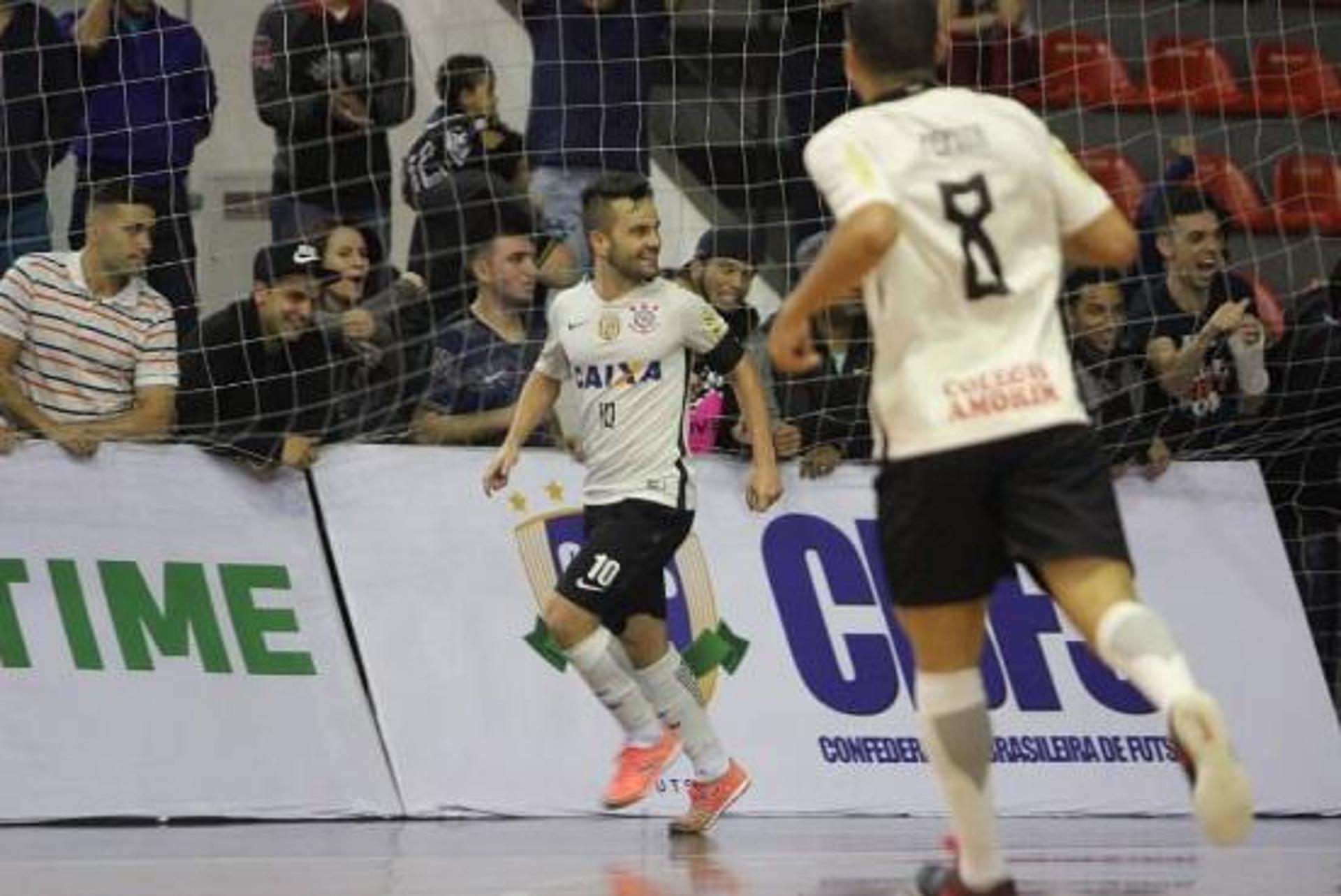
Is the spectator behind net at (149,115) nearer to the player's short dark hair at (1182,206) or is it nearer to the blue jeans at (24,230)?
the blue jeans at (24,230)

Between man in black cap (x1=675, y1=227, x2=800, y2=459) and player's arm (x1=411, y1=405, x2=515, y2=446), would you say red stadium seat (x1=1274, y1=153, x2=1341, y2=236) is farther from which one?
player's arm (x1=411, y1=405, x2=515, y2=446)

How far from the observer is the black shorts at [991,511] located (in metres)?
6.52

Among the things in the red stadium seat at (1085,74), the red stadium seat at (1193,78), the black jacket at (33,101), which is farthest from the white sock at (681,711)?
the red stadium seat at (1193,78)

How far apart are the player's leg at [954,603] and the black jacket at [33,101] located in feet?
21.6

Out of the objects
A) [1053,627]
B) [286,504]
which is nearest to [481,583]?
[286,504]

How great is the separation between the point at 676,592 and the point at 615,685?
1.27 metres

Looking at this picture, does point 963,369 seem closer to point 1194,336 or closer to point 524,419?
point 524,419

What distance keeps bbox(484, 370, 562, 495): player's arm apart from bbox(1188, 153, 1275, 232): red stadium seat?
461 centimetres

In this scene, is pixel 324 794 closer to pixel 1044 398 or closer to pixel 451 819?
pixel 451 819

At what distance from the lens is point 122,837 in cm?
1042

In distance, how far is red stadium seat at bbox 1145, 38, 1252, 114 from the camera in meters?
15.1

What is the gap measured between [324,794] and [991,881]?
5.06 meters

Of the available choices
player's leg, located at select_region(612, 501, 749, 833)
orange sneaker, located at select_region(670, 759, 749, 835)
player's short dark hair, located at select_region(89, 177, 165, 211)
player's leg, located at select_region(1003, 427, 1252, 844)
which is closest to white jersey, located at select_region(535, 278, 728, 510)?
player's leg, located at select_region(612, 501, 749, 833)

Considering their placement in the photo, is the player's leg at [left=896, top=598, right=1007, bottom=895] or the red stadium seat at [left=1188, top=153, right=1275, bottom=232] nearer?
the player's leg at [left=896, top=598, right=1007, bottom=895]
